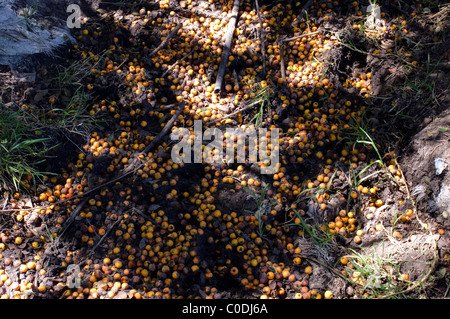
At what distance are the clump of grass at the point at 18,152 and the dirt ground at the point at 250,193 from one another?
8 centimetres

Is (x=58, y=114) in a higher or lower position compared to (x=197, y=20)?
lower

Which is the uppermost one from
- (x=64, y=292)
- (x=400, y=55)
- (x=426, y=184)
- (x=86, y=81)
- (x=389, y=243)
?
(x=400, y=55)

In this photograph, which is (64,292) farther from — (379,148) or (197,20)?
(197,20)

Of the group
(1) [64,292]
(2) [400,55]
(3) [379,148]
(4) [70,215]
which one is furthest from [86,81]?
(2) [400,55]

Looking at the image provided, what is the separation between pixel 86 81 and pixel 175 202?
4.99 ft

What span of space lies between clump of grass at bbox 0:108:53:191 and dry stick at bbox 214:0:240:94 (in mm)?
1636

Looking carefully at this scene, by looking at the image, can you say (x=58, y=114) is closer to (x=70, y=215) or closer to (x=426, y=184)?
(x=70, y=215)

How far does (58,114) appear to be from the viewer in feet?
11.5

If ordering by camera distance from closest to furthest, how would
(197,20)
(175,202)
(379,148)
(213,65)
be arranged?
(175,202)
(379,148)
(213,65)
(197,20)

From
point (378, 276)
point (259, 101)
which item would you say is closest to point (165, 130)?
point (259, 101)

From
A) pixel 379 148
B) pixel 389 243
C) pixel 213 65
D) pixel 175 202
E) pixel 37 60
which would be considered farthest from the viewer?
pixel 213 65

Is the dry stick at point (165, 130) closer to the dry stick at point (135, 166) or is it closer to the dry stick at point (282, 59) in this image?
the dry stick at point (135, 166)

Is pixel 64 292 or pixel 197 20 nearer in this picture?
pixel 64 292

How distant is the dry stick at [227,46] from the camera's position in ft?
12.8
